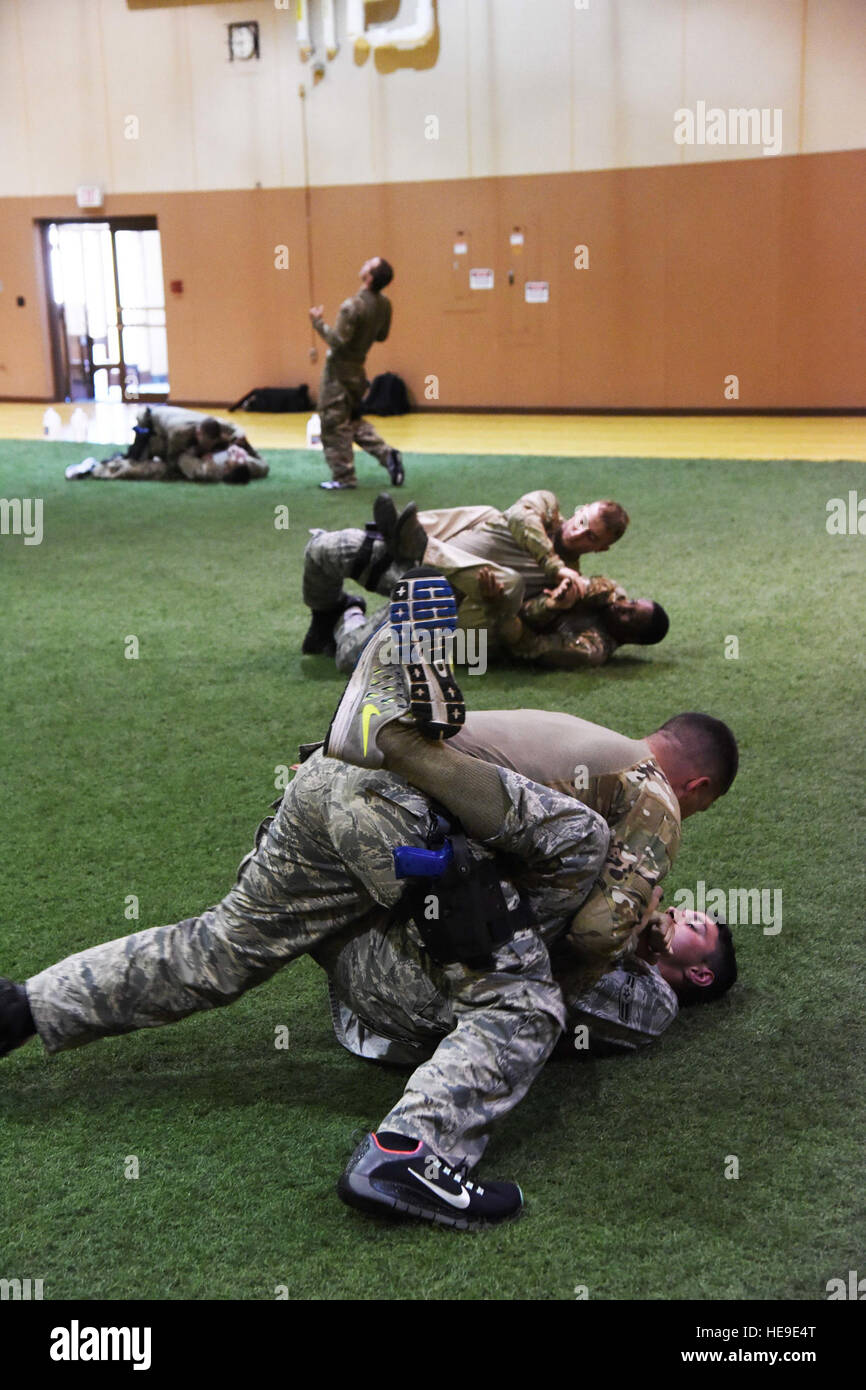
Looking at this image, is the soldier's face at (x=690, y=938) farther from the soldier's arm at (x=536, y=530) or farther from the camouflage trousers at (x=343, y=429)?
the camouflage trousers at (x=343, y=429)

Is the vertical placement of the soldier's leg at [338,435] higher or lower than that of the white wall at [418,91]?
lower

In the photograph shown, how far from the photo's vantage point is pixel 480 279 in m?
15.5

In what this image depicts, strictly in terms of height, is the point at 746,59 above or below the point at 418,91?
below

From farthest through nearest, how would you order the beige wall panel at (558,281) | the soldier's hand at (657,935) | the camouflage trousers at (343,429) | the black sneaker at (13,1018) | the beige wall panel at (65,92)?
the beige wall panel at (65,92), the beige wall panel at (558,281), the camouflage trousers at (343,429), the soldier's hand at (657,935), the black sneaker at (13,1018)

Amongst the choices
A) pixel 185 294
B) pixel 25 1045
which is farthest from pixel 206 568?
pixel 185 294

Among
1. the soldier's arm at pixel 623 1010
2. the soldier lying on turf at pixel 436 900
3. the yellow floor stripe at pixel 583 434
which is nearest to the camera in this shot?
the soldier lying on turf at pixel 436 900

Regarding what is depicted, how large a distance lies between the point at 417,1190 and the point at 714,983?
39.0 inches

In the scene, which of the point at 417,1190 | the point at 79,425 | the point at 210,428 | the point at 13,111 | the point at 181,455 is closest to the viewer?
the point at 417,1190

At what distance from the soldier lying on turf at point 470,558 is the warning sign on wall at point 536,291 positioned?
10.3 meters

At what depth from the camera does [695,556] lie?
7.63 meters

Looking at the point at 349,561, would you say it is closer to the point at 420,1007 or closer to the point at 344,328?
the point at 420,1007

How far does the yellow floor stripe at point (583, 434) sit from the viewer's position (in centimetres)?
1193

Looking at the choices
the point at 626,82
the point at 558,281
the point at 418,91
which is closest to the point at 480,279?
the point at 558,281

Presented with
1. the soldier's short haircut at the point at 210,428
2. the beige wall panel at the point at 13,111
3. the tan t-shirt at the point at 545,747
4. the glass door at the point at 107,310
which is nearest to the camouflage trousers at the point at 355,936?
the tan t-shirt at the point at 545,747
